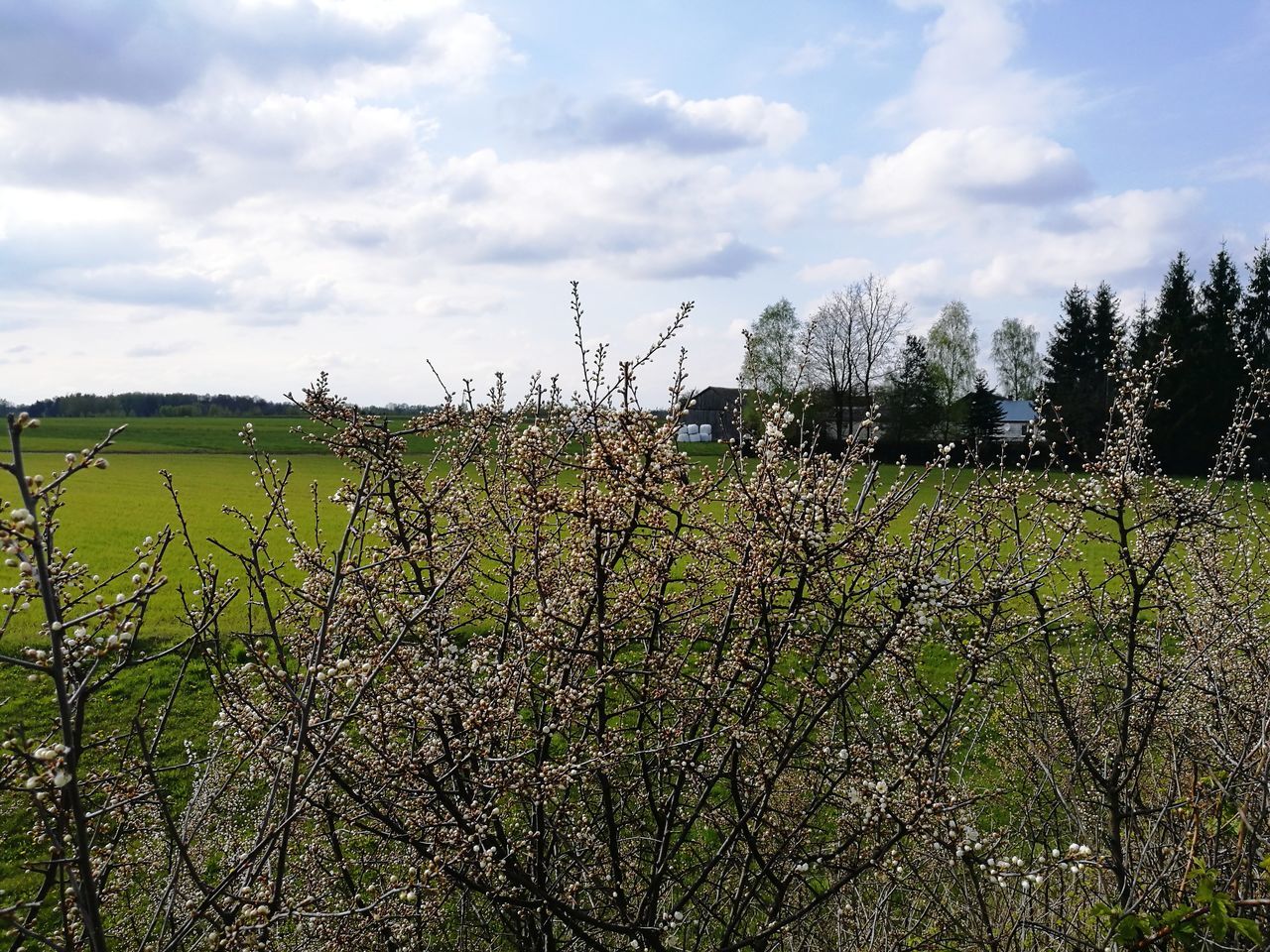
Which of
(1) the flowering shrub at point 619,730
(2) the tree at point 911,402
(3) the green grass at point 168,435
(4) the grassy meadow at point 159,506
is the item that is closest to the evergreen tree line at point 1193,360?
(2) the tree at point 911,402

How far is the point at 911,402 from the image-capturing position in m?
49.7

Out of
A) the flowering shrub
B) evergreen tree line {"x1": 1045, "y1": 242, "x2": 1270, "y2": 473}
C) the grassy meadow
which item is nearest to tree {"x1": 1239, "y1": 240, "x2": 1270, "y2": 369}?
evergreen tree line {"x1": 1045, "y1": 242, "x2": 1270, "y2": 473}

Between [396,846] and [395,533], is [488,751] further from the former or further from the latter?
[396,846]

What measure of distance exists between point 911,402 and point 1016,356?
24.4 metres

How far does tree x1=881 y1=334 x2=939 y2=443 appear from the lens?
162 ft

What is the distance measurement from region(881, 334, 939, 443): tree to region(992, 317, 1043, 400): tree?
71.5 ft

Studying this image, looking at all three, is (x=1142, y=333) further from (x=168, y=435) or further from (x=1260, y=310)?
(x=168, y=435)

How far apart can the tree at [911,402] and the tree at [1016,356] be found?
21.8 m

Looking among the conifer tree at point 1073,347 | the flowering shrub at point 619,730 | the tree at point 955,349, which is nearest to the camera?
the flowering shrub at point 619,730

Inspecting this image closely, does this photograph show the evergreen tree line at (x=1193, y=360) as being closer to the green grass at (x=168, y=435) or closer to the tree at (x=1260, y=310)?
the tree at (x=1260, y=310)

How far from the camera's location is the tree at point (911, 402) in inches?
1941

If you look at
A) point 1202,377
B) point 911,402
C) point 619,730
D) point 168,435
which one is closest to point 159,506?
point 619,730

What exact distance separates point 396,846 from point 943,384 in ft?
198

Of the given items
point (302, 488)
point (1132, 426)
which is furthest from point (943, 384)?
point (1132, 426)
